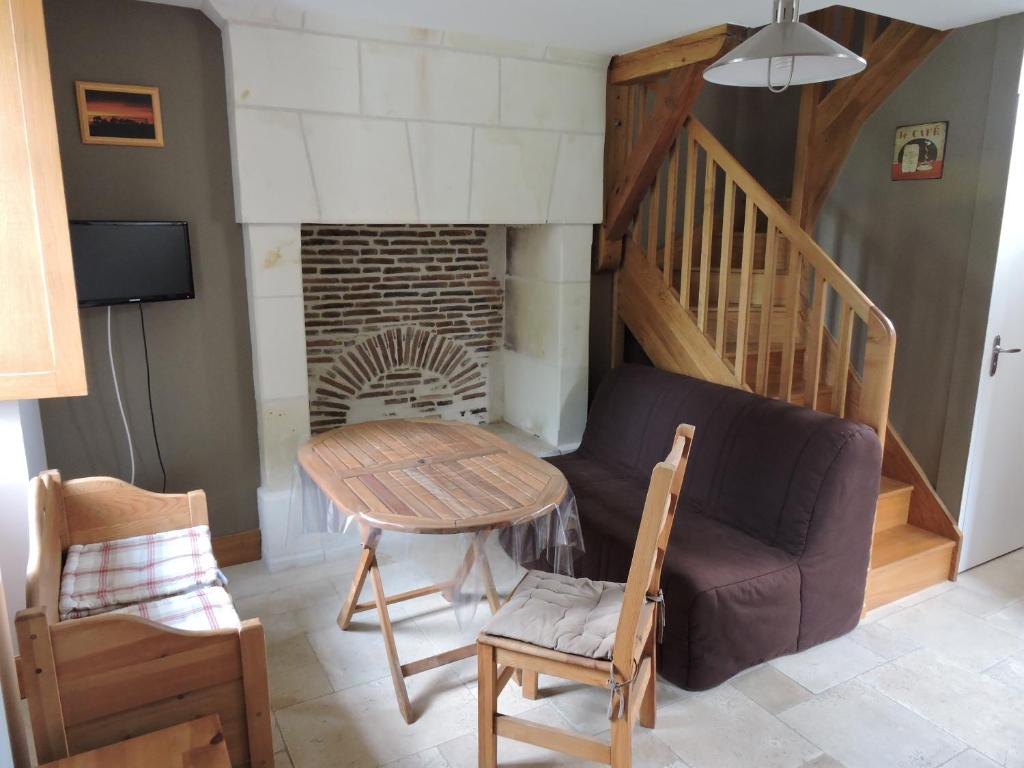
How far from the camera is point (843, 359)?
2.86 metres

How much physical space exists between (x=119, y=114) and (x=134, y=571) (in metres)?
1.69

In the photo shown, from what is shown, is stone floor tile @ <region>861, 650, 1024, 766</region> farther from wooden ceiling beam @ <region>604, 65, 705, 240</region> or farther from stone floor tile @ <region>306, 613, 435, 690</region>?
wooden ceiling beam @ <region>604, 65, 705, 240</region>

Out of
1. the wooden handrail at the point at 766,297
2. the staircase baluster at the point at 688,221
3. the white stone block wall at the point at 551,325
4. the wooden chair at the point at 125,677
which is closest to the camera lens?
the wooden chair at the point at 125,677

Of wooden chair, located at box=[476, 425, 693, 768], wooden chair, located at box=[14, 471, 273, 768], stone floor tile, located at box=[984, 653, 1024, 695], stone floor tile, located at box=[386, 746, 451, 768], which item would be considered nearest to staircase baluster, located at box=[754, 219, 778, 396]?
stone floor tile, located at box=[984, 653, 1024, 695]

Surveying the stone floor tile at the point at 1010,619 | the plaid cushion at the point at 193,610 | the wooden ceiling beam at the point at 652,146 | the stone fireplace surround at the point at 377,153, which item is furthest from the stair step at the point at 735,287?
the plaid cushion at the point at 193,610

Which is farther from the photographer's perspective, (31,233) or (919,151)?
(919,151)

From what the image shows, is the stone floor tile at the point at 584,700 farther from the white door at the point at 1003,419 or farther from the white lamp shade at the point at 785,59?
the white lamp shade at the point at 785,59

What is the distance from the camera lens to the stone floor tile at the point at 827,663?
249 cm

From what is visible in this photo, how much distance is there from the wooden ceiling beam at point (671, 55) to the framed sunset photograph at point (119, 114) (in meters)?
2.06

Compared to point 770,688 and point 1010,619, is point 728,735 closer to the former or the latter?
point 770,688

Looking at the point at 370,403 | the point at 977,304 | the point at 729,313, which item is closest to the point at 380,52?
the point at 370,403

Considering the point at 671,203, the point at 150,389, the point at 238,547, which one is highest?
the point at 671,203

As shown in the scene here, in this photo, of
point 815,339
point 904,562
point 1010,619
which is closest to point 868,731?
point 904,562

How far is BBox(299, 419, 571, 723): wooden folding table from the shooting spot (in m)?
2.12
